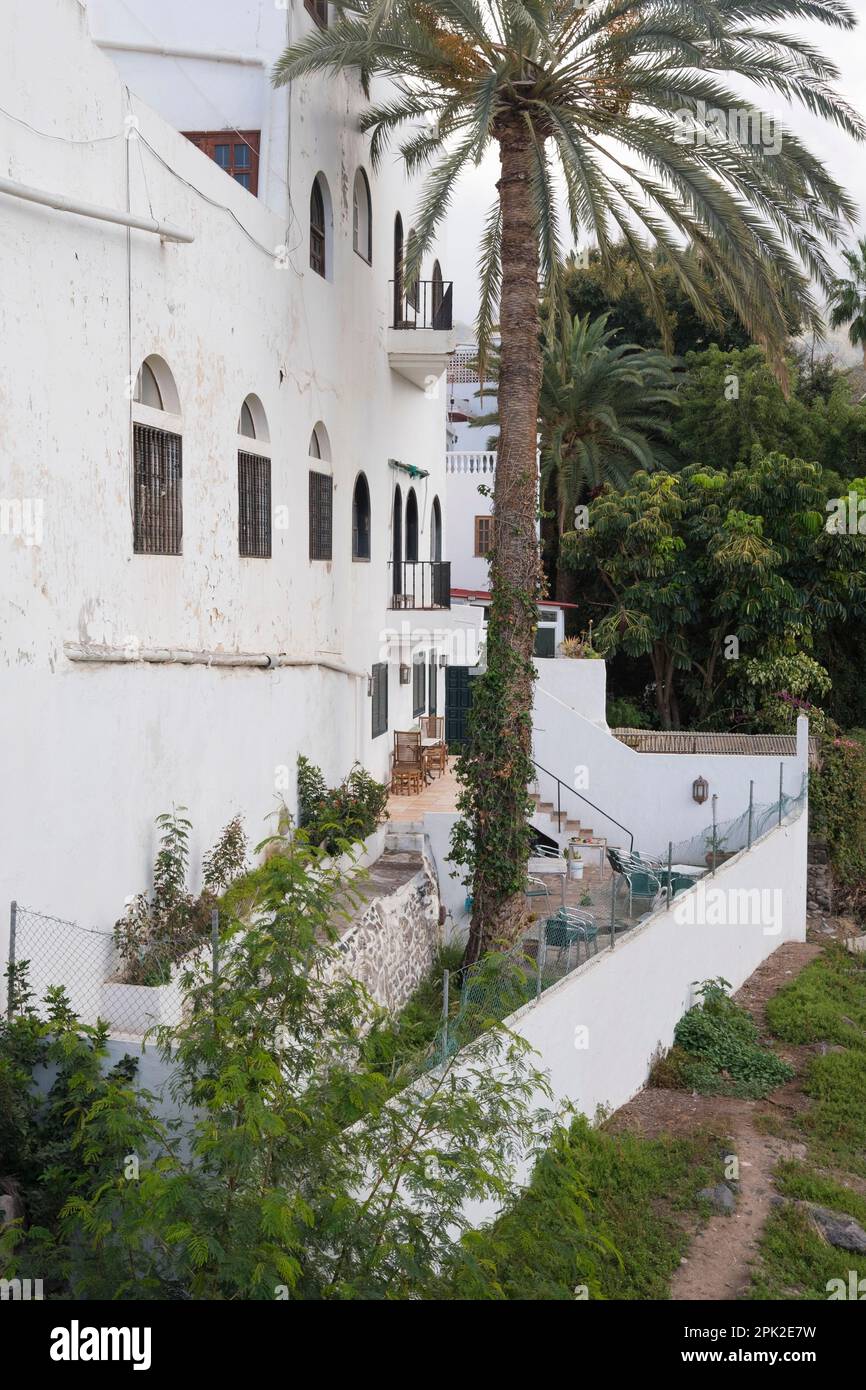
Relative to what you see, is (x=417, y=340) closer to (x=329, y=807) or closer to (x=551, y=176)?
(x=551, y=176)

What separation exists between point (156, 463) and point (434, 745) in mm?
11428

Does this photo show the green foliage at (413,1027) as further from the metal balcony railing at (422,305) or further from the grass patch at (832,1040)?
the metal balcony railing at (422,305)

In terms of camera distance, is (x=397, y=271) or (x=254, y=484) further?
(x=397, y=271)

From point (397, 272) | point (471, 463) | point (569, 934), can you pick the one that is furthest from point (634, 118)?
point (471, 463)

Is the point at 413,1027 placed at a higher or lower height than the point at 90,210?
lower

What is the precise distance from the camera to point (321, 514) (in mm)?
16844

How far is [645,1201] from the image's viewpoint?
39.5 ft

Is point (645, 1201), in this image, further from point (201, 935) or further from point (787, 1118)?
point (201, 935)

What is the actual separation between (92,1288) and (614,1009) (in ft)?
27.1

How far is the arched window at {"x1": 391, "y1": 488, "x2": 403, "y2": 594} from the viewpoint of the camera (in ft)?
72.0

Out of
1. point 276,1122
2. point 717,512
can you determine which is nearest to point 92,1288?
point 276,1122

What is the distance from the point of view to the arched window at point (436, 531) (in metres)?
25.9

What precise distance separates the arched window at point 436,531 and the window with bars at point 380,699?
19.6 feet

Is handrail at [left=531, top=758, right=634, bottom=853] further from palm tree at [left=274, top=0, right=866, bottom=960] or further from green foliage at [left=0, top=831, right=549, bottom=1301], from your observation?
green foliage at [left=0, top=831, right=549, bottom=1301]
